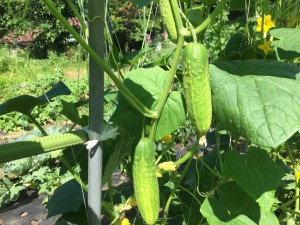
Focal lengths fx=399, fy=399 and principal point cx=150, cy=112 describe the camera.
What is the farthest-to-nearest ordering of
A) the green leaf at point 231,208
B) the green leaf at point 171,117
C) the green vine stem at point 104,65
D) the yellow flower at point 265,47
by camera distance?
the yellow flower at point 265,47 → the green leaf at point 231,208 → the green leaf at point 171,117 → the green vine stem at point 104,65

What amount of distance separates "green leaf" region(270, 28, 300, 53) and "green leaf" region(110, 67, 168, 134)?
0.38 m

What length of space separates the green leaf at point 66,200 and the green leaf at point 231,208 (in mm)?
380

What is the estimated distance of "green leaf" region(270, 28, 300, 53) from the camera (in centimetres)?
109

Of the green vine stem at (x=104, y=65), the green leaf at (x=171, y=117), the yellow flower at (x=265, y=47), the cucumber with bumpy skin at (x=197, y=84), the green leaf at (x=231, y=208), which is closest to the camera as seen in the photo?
the green vine stem at (x=104, y=65)

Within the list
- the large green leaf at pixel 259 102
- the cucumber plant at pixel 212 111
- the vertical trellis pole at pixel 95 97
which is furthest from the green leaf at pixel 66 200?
the large green leaf at pixel 259 102

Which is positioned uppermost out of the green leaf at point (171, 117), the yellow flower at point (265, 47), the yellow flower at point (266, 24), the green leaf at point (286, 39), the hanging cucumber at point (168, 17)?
the hanging cucumber at point (168, 17)

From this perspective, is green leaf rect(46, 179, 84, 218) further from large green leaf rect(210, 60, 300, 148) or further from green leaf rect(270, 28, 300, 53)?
green leaf rect(270, 28, 300, 53)

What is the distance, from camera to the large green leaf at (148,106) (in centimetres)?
85

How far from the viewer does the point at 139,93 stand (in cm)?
89

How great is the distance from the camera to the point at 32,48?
9180 millimetres

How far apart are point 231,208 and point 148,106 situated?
14.9 inches

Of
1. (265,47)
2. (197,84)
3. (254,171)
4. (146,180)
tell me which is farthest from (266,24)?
(146,180)

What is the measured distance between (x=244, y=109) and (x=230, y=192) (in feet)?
1.25

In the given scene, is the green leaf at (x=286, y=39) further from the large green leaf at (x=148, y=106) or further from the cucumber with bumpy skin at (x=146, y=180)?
the cucumber with bumpy skin at (x=146, y=180)
